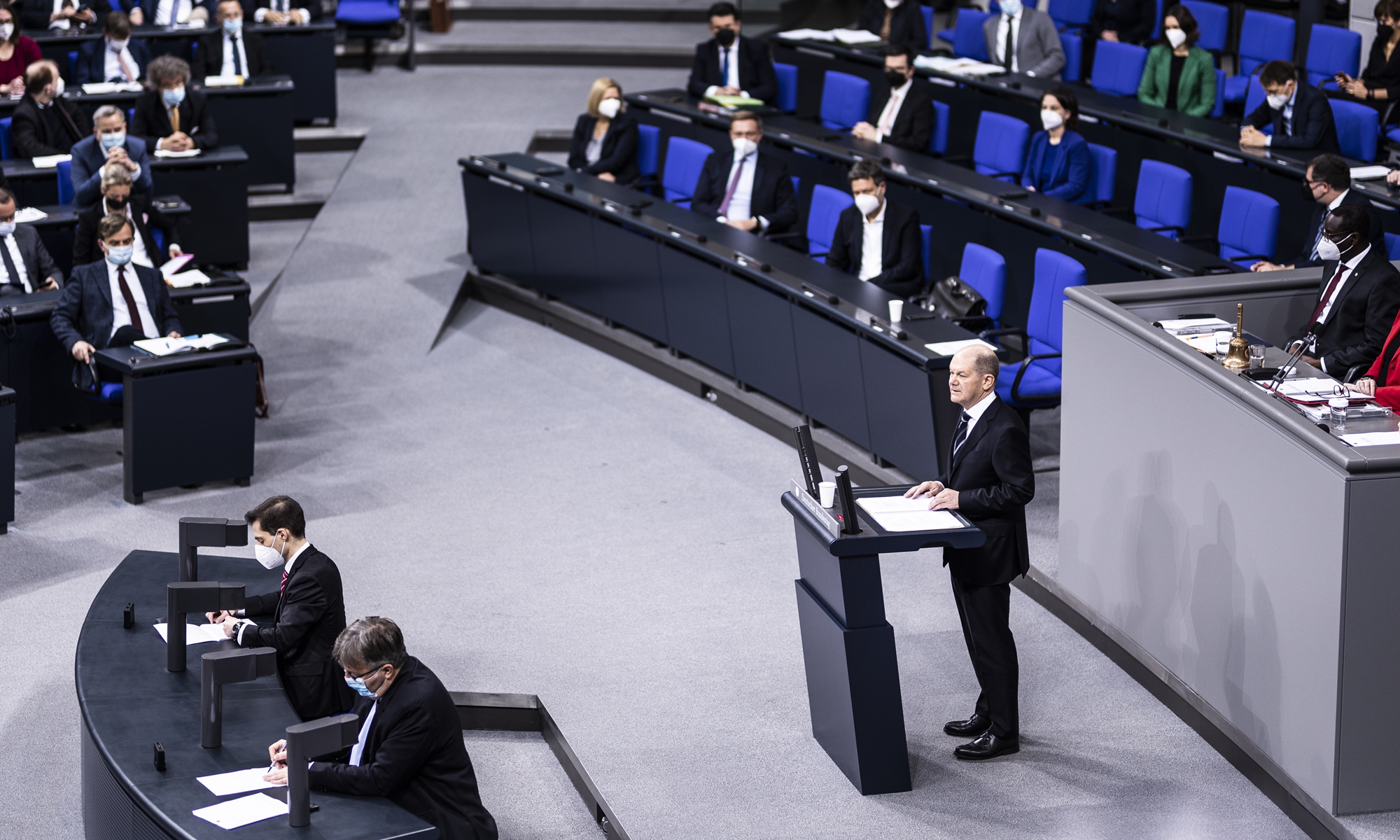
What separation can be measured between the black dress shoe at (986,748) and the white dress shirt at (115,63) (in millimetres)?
8642

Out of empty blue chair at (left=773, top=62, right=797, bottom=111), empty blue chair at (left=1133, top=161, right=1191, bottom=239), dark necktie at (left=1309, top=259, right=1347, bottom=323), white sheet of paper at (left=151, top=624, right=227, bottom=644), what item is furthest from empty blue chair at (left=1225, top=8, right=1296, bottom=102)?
white sheet of paper at (left=151, top=624, right=227, bottom=644)

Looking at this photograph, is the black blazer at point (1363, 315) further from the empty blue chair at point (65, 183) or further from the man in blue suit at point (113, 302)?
the empty blue chair at point (65, 183)

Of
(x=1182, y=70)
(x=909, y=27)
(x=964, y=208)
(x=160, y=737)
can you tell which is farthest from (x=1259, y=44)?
(x=160, y=737)

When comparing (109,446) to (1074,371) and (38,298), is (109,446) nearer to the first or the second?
(38,298)

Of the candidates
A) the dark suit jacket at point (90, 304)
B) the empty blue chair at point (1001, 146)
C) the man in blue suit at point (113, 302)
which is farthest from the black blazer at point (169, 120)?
the empty blue chair at point (1001, 146)

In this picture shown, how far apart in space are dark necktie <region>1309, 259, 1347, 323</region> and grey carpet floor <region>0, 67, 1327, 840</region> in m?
1.47

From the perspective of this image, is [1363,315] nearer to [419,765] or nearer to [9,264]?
[419,765]

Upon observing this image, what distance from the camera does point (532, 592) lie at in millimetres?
6672

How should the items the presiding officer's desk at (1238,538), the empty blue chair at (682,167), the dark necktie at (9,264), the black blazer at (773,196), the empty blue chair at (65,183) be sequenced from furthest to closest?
the empty blue chair at (682,167) → the empty blue chair at (65,183) → the black blazer at (773,196) → the dark necktie at (9,264) → the presiding officer's desk at (1238,538)

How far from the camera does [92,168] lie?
A: 30.9ft

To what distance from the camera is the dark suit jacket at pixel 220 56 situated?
12.1 metres

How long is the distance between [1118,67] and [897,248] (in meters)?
4.21

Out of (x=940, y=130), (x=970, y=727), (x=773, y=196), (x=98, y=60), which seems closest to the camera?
(x=970, y=727)

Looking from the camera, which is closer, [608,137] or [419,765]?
[419,765]
